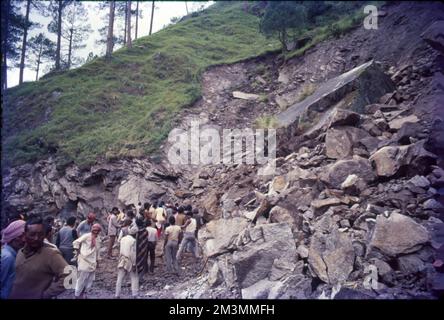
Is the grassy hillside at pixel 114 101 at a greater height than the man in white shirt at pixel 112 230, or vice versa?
the grassy hillside at pixel 114 101

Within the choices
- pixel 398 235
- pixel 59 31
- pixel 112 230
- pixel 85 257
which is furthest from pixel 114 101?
pixel 398 235

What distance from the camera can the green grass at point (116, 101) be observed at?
41.4ft

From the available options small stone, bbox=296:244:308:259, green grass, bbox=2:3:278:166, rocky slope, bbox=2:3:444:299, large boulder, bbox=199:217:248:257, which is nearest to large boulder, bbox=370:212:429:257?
rocky slope, bbox=2:3:444:299

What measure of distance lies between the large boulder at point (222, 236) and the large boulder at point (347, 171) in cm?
203

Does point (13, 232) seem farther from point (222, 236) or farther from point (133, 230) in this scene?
point (222, 236)

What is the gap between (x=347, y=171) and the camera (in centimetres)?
665

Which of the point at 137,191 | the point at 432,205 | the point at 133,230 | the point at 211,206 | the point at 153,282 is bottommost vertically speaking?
the point at 153,282

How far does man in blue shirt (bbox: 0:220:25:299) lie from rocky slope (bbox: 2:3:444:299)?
3099mm

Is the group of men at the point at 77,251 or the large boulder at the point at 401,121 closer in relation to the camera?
the group of men at the point at 77,251

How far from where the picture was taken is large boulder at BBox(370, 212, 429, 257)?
4.81 m

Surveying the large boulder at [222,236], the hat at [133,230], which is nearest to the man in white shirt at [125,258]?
the hat at [133,230]

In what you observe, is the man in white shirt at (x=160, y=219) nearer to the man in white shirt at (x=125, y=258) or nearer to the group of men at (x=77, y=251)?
the group of men at (x=77, y=251)

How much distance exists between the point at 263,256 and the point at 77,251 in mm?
3381

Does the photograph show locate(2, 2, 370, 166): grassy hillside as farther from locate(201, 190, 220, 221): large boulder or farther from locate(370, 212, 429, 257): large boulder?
locate(370, 212, 429, 257): large boulder
